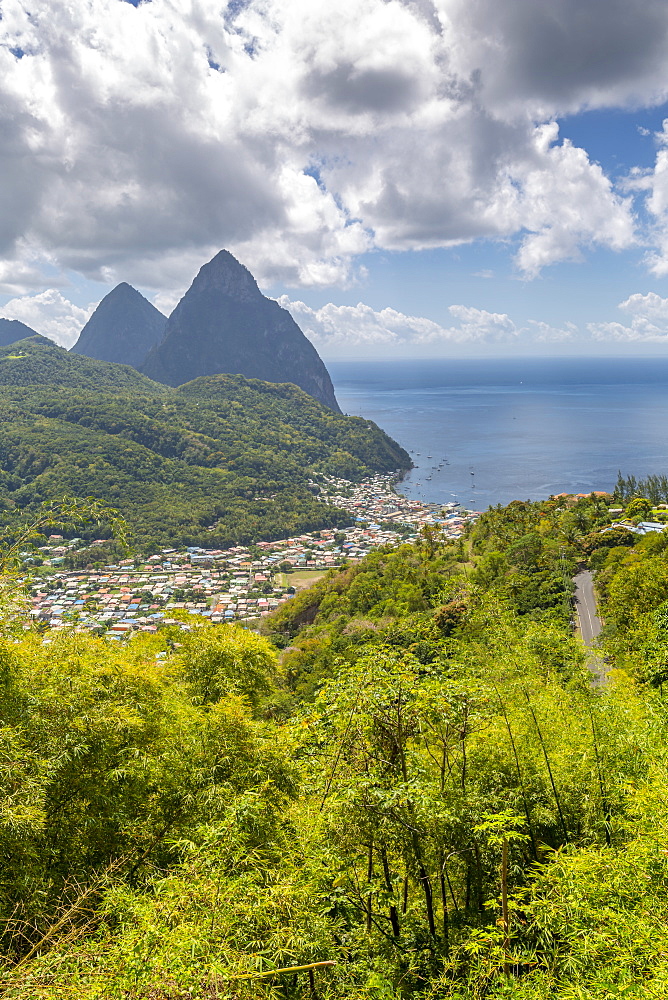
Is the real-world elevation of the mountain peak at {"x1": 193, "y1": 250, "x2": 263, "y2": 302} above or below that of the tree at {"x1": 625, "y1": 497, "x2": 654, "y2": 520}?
above

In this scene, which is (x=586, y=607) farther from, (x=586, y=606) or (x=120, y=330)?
(x=120, y=330)

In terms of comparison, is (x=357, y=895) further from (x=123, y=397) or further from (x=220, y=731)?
(x=123, y=397)

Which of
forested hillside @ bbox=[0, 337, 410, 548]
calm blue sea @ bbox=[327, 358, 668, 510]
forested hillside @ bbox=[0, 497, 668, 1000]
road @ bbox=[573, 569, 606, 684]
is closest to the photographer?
forested hillside @ bbox=[0, 497, 668, 1000]

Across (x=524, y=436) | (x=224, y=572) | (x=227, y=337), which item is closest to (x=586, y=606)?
(x=224, y=572)

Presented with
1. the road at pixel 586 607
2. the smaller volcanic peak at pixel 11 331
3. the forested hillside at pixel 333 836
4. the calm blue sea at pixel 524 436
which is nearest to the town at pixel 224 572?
the calm blue sea at pixel 524 436

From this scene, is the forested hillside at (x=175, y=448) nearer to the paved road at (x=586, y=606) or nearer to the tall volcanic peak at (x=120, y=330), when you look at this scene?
the paved road at (x=586, y=606)

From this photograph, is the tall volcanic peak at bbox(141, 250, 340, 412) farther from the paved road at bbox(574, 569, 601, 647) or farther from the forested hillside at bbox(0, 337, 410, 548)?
the paved road at bbox(574, 569, 601, 647)

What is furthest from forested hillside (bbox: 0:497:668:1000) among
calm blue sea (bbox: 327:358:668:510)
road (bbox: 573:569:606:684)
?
calm blue sea (bbox: 327:358:668:510)
